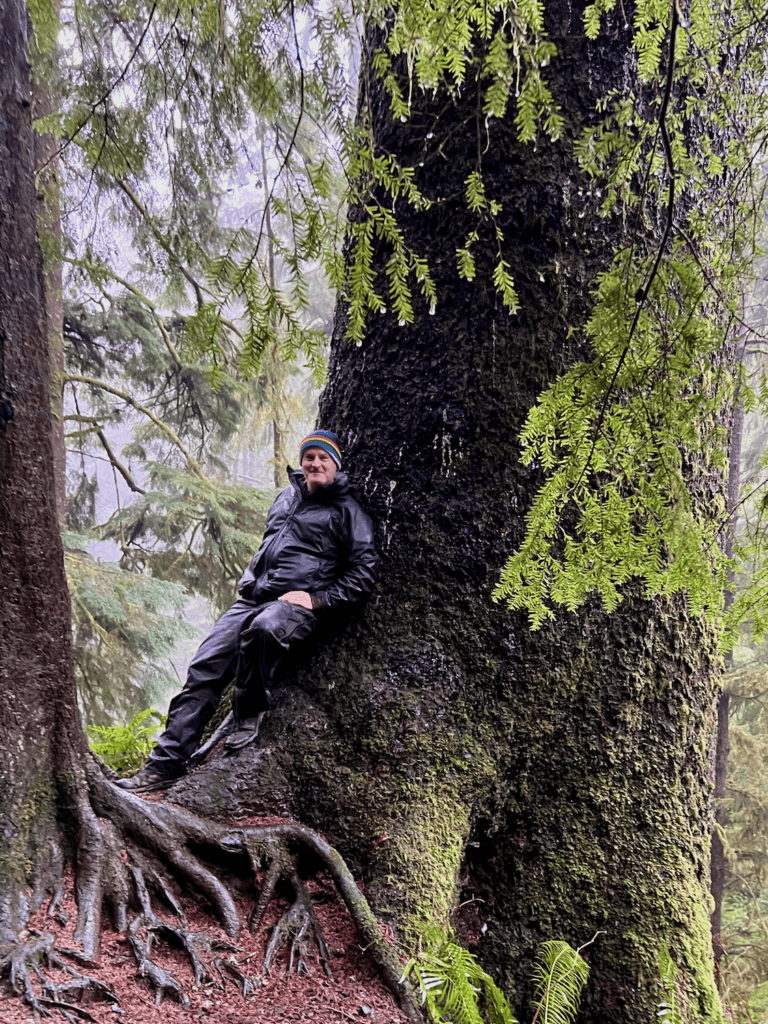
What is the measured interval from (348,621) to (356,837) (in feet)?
3.14

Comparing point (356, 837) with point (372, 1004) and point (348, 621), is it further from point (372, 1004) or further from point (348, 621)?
point (348, 621)

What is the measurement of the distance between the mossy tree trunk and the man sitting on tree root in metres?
0.15

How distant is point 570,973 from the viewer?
9.34 feet

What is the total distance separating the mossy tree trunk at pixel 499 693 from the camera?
10.1ft

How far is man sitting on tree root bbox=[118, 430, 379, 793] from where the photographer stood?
130 inches

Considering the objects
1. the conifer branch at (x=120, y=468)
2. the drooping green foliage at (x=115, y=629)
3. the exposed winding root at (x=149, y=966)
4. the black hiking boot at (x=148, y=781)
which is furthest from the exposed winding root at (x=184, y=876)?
the conifer branch at (x=120, y=468)

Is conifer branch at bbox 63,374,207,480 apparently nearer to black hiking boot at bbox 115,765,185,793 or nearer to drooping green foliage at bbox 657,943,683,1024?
black hiking boot at bbox 115,765,185,793

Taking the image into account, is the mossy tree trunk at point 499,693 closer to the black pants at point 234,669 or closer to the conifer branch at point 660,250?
the black pants at point 234,669

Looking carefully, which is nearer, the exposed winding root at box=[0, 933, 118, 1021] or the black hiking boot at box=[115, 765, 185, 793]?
the exposed winding root at box=[0, 933, 118, 1021]

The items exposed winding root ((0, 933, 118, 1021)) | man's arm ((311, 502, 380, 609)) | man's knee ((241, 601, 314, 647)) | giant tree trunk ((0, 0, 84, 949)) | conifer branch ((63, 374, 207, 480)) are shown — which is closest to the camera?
exposed winding root ((0, 933, 118, 1021))

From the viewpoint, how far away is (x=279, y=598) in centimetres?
339

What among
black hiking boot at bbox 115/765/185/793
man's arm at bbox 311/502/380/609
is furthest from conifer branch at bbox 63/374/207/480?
man's arm at bbox 311/502/380/609

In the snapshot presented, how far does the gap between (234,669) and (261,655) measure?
624 millimetres

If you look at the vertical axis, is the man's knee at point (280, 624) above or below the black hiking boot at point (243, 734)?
above
